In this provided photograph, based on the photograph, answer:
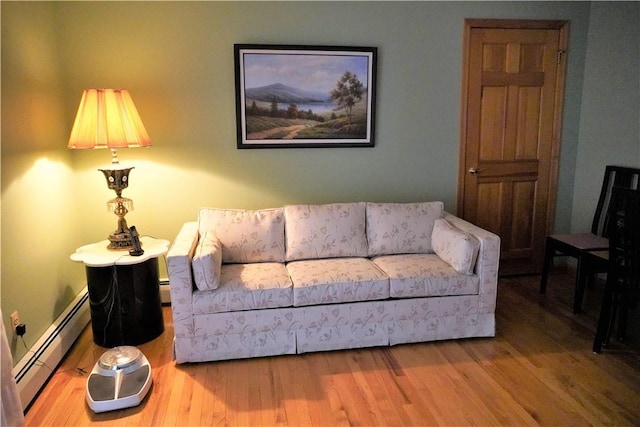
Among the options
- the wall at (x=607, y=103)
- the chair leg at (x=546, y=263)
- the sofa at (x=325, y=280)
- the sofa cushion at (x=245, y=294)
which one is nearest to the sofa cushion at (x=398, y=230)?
the sofa at (x=325, y=280)

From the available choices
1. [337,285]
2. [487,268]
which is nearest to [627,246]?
[487,268]

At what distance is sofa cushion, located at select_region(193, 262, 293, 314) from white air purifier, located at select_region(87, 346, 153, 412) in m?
0.40

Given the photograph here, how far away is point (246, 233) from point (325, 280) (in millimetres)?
676

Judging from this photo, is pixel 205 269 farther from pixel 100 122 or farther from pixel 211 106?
pixel 211 106

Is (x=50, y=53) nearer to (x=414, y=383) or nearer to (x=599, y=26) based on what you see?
(x=414, y=383)

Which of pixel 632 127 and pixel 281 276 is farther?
pixel 632 127

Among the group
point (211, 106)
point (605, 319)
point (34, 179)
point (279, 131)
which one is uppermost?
point (211, 106)

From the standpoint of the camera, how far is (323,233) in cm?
318

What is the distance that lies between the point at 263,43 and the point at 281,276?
166 centimetres

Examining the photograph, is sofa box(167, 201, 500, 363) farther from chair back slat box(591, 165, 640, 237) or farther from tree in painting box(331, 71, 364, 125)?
chair back slat box(591, 165, 640, 237)

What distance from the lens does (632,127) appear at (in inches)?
135

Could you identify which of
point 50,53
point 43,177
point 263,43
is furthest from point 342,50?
point 43,177

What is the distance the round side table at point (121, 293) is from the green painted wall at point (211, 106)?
0.25m

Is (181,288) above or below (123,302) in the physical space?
above
